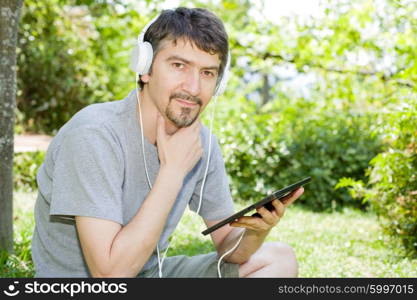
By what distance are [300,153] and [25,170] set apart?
329cm

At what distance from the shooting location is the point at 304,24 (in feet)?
24.3

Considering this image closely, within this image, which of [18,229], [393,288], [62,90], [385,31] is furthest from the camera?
[62,90]

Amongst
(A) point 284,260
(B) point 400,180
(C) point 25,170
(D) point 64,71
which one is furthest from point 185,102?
(D) point 64,71

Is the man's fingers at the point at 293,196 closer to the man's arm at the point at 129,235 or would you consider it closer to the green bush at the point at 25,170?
the man's arm at the point at 129,235

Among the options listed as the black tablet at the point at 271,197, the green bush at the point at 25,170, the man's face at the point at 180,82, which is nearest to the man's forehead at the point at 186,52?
the man's face at the point at 180,82

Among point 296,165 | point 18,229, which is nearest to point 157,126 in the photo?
point 18,229

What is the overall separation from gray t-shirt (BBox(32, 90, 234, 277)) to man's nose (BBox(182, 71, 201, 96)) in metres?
0.21

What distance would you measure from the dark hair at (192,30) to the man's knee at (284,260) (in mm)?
820

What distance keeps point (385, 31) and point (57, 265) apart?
583 centimetres

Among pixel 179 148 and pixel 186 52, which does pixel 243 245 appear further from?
pixel 186 52

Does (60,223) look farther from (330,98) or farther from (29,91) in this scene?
(29,91)

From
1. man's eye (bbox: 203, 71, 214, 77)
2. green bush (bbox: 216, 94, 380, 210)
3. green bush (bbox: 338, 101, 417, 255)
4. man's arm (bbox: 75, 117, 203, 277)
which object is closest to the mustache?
man's eye (bbox: 203, 71, 214, 77)

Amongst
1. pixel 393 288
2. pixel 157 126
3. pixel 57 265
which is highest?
pixel 157 126

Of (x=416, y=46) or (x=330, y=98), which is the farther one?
(x=330, y=98)
